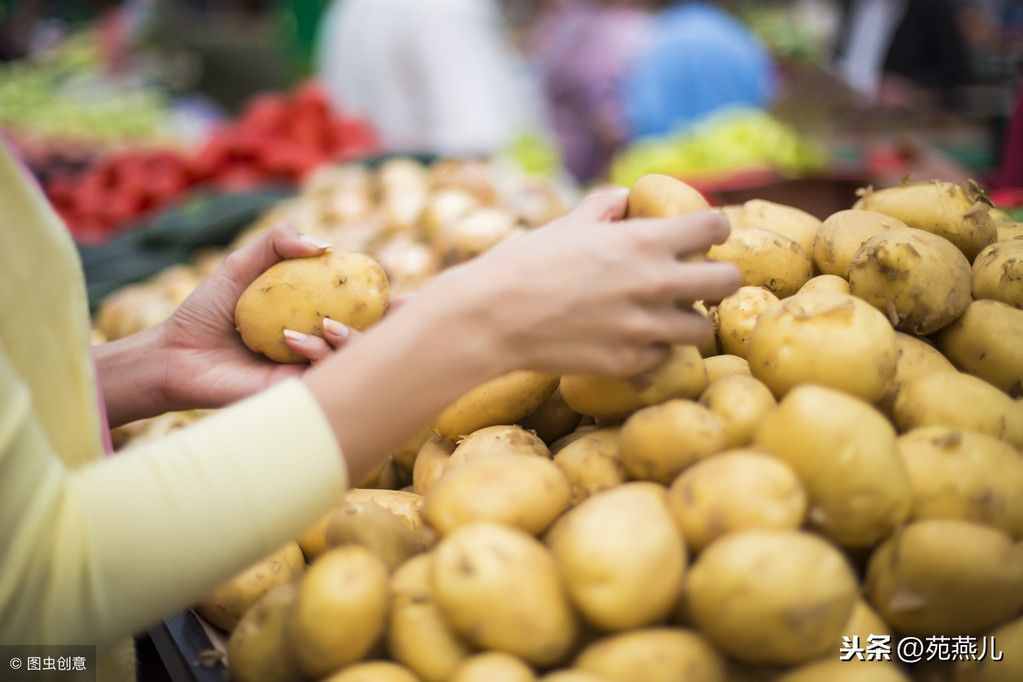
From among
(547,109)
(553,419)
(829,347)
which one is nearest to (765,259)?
(829,347)

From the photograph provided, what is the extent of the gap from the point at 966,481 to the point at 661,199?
55 cm

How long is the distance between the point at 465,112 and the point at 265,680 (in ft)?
14.7

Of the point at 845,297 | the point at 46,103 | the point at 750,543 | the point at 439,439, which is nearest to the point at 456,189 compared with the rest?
the point at 439,439

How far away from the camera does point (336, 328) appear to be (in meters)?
1.49

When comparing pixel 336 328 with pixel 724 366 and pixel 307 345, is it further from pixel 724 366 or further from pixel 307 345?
pixel 724 366

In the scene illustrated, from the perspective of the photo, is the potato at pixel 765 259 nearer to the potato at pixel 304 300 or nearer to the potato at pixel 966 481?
the potato at pixel 966 481

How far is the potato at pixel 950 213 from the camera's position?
1.47 meters

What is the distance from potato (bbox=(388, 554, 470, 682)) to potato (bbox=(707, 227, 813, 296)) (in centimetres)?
75

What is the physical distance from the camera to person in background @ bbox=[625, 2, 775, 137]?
5.08 meters

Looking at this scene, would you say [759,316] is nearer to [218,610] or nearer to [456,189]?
[218,610]

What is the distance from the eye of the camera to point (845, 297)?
121cm

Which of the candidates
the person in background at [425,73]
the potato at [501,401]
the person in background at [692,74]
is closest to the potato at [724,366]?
the potato at [501,401]

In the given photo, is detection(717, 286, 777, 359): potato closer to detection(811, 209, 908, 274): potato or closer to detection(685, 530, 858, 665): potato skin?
detection(811, 209, 908, 274): potato

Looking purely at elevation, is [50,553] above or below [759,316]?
below
